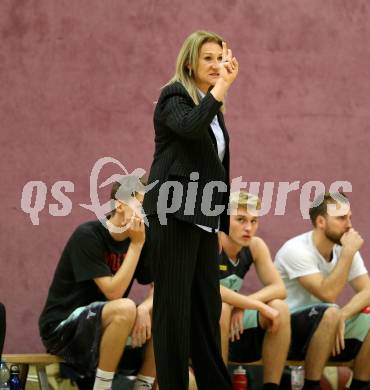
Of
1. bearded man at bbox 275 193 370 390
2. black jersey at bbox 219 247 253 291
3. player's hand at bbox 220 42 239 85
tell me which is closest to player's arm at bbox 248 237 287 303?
black jersey at bbox 219 247 253 291

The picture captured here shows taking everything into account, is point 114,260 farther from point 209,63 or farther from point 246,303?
point 209,63

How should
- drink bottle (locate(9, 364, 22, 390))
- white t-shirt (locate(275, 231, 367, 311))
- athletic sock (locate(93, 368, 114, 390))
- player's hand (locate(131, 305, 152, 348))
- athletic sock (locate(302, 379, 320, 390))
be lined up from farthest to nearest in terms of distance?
white t-shirt (locate(275, 231, 367, 311))
athletic sock (locate(302, 379, 320, 390))
drink bottle (locate(9, 364, 22, 390))
player's hand (locate(131, 305, 152, 348))
athletic sock (locate(93, 368, 114, 390))

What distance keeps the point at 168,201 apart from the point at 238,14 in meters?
2.27

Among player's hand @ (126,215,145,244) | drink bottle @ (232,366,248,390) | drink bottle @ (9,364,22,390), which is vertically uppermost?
player's hand @ (126,215,145,244)

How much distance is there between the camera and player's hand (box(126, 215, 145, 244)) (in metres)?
4.03

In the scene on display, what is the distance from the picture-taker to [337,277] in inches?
173

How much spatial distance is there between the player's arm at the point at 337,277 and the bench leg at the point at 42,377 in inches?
50.0

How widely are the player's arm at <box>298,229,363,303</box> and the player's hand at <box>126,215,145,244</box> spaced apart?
34.6 inches

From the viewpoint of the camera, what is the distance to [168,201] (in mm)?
2992

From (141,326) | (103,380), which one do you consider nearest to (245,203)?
(141,326)

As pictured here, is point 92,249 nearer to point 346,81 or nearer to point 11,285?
point 11,285

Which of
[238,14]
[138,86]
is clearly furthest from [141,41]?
[238,14]

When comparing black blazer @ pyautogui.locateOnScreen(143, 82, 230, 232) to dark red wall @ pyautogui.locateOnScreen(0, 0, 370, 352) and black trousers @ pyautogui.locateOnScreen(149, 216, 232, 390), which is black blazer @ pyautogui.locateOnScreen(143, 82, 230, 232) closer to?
black trousers @ pyautogui.locateOnScreen(149, 216, 232, 390)

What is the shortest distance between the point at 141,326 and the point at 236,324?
0.45 m
